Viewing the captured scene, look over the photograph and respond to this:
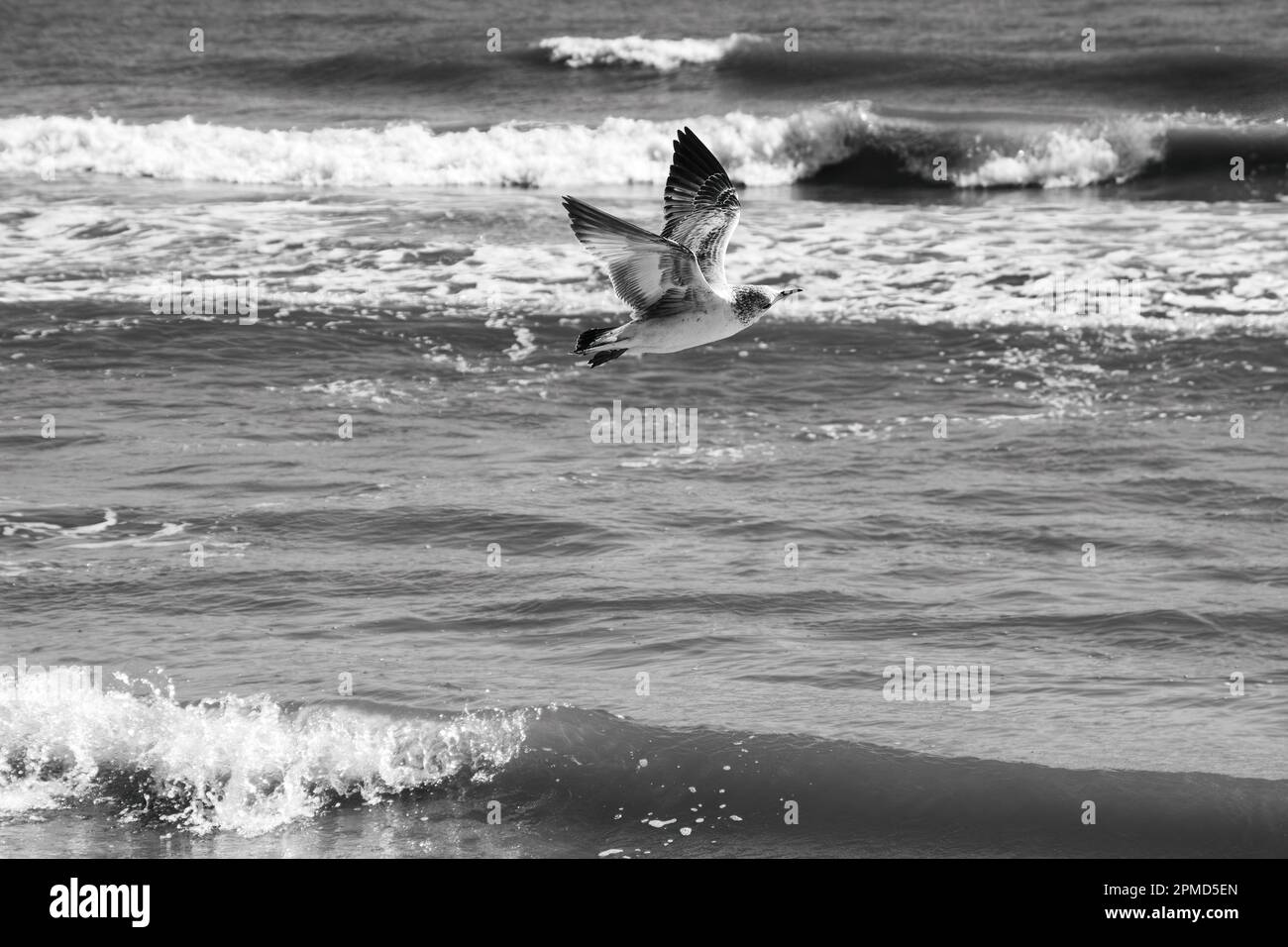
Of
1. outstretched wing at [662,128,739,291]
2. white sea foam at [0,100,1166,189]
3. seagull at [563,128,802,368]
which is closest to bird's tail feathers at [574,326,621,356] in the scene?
seagull at [563,128,802,368]

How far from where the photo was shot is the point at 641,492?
33.4 feet

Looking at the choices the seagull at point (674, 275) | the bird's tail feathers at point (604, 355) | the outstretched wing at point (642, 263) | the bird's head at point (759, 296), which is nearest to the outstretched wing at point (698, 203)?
the seagull at point (674, 275)

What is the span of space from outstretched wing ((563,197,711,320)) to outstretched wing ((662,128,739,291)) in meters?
0.48

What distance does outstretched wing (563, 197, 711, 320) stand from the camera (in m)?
6.74

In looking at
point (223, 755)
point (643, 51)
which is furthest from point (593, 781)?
point (643, 51)

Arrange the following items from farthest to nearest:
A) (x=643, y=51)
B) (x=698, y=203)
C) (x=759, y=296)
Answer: (x=643, y=51) → (x=698, y=203) → (x=759, y=296)

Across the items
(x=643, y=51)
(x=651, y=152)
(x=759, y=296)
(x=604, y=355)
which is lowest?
(x=604, y=355)

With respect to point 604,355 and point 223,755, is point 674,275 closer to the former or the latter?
point 604,355

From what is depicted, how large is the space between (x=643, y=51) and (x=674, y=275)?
63.2 ft

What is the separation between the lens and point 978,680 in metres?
7.62

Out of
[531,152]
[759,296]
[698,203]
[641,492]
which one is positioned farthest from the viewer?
[531,152]

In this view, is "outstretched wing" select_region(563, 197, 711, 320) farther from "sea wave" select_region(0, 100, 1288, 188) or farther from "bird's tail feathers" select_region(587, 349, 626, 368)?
A: "sea wave" select_region(0, 100, 1288, 188)
